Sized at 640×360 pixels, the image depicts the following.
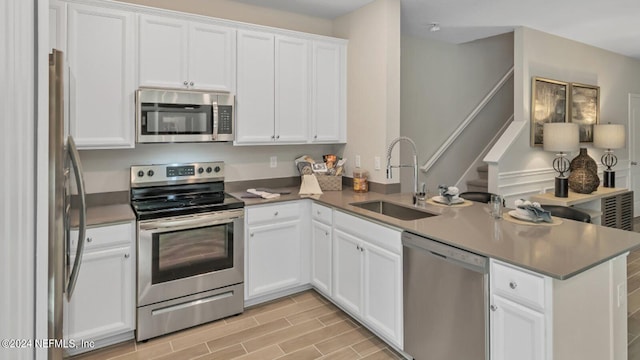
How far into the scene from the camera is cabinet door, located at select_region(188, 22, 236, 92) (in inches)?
115

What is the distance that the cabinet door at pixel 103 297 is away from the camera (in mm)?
2338

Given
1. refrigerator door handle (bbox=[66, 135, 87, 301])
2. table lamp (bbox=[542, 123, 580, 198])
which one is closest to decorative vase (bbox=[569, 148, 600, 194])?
table lamp (bbox=[542, 123, 580, 198])

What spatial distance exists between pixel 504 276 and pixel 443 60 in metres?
3.72

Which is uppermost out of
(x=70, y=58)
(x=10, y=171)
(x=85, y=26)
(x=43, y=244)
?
(x=85, y=26)

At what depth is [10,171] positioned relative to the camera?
2.46 feet

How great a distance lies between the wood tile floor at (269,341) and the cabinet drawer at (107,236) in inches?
28.6

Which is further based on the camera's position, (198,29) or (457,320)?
(198,29)

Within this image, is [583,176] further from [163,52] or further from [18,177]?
[18,177]

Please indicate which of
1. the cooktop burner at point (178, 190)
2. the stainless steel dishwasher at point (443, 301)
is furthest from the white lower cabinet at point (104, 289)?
the stainless steel dishwasher at point (443, 301)

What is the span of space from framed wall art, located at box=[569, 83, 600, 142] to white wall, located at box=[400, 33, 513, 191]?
871 millimetres

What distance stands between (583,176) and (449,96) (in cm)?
183

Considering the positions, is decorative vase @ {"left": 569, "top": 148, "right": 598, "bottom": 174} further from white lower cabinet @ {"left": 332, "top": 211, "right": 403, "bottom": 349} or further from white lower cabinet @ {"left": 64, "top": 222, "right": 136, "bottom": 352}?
white lower cabinet @ {"left": 64, "top": 222, "right": 136, "bottom": 352}

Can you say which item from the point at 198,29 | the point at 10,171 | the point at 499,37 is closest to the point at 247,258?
the point at 198,29

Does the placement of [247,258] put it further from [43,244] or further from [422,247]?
[43,244]
